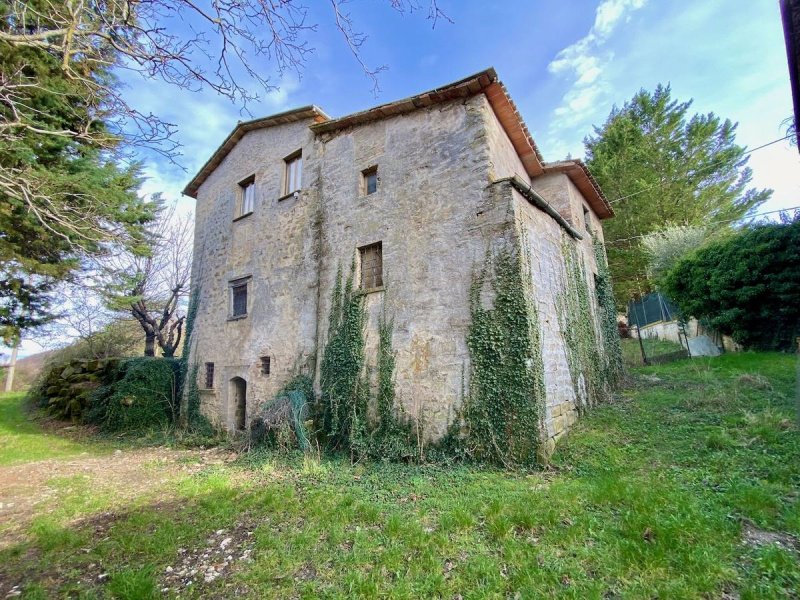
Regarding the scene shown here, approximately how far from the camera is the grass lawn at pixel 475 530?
3.07 m

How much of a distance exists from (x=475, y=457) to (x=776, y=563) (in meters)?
3.57

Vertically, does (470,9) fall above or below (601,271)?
above

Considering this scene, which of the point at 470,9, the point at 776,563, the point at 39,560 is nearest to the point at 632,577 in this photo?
the point at 776,563

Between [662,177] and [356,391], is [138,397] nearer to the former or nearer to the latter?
[356,391]

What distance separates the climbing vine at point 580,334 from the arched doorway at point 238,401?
8609 mm

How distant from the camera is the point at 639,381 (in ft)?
36.4

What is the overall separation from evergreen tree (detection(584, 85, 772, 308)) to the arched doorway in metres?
19.8

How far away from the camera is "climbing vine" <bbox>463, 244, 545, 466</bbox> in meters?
5.76

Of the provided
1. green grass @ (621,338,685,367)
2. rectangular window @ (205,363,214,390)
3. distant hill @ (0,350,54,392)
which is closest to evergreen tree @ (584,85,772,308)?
green grass @ (621,338,685,367)

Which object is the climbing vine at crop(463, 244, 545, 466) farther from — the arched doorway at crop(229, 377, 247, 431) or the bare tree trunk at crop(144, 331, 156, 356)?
the bare tree trunk at crop(144, 331, 156, 356)

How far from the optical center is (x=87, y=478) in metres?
6.89

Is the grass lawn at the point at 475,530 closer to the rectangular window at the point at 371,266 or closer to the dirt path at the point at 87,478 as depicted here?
the dirt path at the point at 87,478

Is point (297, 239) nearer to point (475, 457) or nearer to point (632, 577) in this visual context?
point (475, 457)

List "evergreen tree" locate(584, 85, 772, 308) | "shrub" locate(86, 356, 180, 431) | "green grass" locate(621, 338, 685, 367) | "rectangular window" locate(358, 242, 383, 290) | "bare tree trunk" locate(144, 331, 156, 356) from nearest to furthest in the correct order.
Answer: "rectangular window" locate(358, 242, 383, 290), "shrub" locate(86, 356, 180, 431), "green grass" locate(621, 338, 685, 367), "bare tree trunk" locate(144, 331, 156, 356), "evergreen tree" locate(584, 85, 772, 308)
